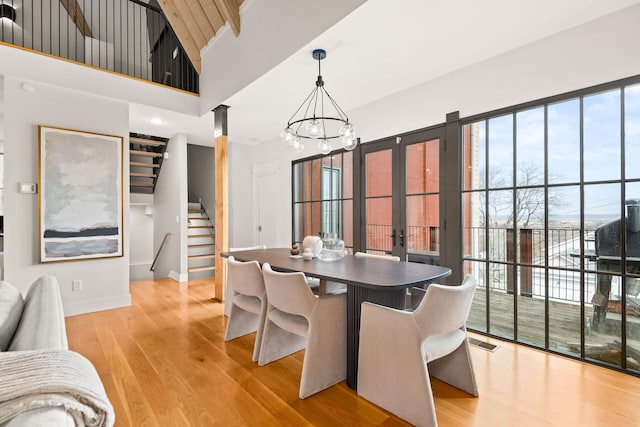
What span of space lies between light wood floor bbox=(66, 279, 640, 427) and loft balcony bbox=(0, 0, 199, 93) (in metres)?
3.60

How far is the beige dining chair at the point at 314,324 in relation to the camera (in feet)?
6.55

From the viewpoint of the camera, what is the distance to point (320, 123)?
4.30 meters

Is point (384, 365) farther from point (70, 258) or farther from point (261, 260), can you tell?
point (70, 258)

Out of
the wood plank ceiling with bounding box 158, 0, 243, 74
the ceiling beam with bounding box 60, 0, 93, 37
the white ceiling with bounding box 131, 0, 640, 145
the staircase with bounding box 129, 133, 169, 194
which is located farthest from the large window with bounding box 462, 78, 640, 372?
the ceiling beam with bounding box 60, 0, 93, 37

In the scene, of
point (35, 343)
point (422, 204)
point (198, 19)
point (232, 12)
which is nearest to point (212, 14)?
point (198, 19)

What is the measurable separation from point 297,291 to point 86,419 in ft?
4.43

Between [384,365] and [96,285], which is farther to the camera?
[96,285]

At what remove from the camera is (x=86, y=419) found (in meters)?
0.73

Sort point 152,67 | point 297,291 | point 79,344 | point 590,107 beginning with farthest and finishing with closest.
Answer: point 152,67, point 79,344, point 590,107, point 297,291

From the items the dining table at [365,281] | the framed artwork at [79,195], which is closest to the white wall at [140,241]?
the framed artwork at [79,195]

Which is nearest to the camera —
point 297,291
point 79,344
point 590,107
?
point 297,291

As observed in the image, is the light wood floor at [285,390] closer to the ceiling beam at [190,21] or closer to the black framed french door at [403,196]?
the black framed french door at [403,196]

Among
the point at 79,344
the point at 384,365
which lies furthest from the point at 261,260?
the point at 79,344

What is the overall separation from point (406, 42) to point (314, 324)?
7.75 feet
